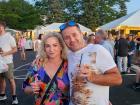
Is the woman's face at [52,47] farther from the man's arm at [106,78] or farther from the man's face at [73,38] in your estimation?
the man's arm at [106,78]

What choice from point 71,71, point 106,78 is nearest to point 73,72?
point 71,71

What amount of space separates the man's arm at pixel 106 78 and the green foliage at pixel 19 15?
70.9 meters

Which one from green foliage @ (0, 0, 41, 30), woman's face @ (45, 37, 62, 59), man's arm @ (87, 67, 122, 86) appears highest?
green foliage @ (0, 0, 41, 30)

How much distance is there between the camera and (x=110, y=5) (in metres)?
87.1

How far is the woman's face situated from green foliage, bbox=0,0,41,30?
70374 millimetres

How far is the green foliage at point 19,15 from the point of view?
249 ft

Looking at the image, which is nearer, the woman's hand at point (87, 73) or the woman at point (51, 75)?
the woman's hand at point (87, 73)

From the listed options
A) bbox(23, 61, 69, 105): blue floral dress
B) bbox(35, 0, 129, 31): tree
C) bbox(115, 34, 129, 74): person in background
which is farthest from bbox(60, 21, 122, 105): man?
bbox(35, 0, 129, 31): tree

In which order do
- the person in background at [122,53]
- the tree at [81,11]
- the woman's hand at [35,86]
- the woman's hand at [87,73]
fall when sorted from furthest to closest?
the tree at [81,11] < the person in background at [122,53] < the woman's hand at [35,86] < the woman's hand at [87,73]

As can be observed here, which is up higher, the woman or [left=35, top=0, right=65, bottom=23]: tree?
[left=35, top=0, right=65, bottom=23]: tree

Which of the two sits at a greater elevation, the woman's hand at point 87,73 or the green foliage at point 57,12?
→ the green foliage at point 57,12

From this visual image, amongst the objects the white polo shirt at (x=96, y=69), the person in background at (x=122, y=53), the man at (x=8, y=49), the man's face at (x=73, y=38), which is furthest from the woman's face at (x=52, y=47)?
the person in background at (x=122, y=53)

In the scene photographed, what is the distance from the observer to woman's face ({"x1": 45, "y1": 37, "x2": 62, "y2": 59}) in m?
3.58

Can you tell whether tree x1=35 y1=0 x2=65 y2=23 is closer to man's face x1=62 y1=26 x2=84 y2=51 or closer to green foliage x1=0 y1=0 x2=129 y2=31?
green foliage x1=0 y1=0 x2=129 y2=31
